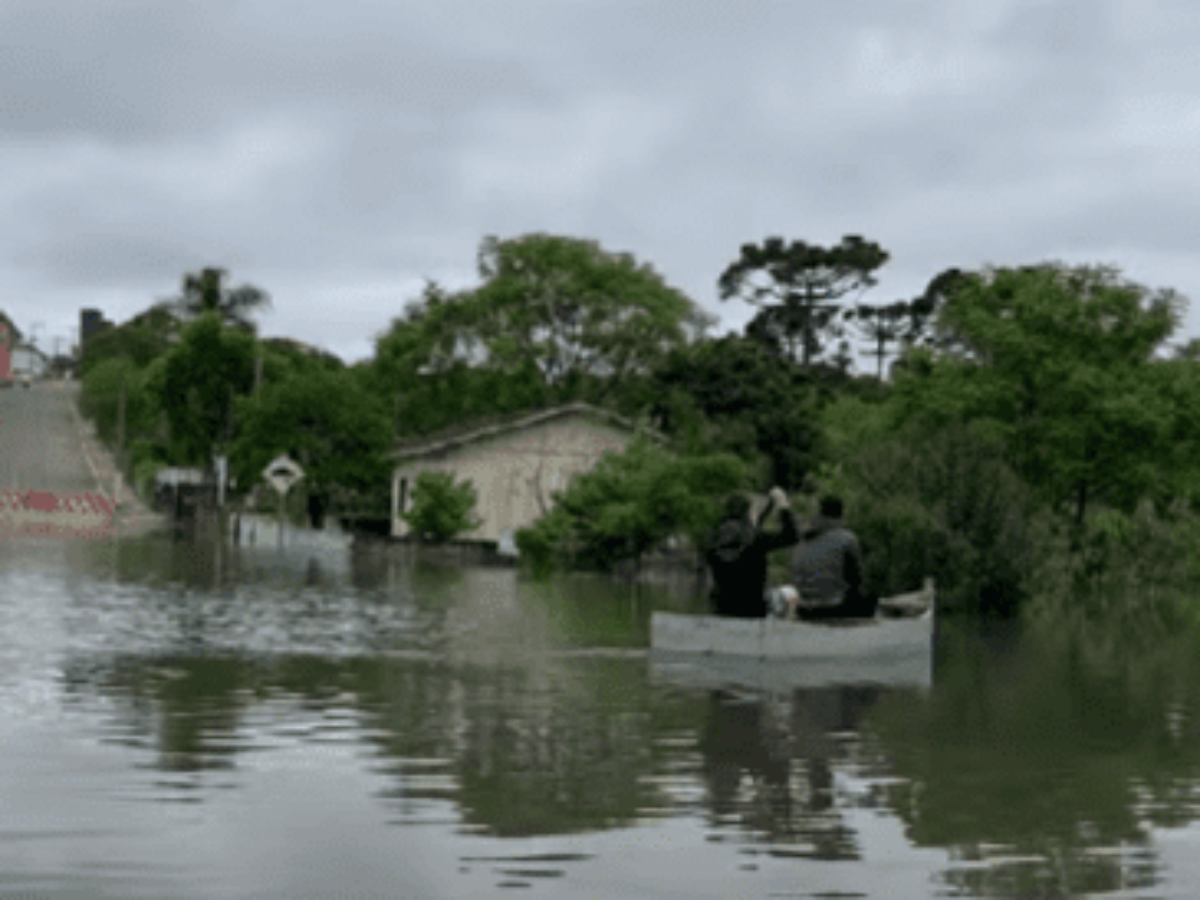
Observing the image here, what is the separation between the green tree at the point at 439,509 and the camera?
65.1 meters

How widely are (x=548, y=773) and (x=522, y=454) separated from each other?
58258 mm

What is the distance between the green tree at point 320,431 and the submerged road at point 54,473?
6174mm

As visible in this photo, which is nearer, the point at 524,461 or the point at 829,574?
the point at 829,574

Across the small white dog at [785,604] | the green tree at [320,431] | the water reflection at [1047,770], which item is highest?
the green tree at [320,431]

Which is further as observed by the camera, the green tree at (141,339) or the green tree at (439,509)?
the green tree at (141,339)

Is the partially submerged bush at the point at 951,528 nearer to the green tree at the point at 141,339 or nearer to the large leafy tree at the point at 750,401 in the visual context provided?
the large leafy tree at the point at 750,401

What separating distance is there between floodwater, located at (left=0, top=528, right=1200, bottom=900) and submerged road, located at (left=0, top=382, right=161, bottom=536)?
52.1 m

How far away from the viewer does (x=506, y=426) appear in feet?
235

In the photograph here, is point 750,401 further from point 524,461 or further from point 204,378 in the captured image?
point 204,378

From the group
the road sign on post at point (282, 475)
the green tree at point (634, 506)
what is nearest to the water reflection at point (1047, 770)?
the green tree at point (634, 506)

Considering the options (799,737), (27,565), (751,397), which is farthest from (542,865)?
(751,397)

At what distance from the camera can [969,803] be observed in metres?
13.1

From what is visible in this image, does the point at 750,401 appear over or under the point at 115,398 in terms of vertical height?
under

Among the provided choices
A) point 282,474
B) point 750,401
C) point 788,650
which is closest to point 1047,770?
point 788,650
